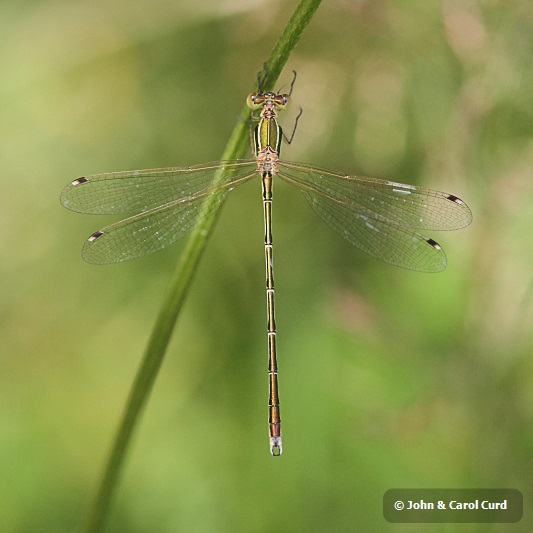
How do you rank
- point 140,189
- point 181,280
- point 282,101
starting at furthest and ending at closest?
1. point 140,189
2. point 282,101
3. point 181,280

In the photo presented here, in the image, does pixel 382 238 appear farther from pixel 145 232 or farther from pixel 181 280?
pixel 181 280

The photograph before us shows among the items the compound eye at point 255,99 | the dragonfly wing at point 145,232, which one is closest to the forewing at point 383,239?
the dragonfly wing at point 145,232

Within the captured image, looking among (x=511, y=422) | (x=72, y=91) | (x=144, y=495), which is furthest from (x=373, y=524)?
(x=72, y=91)

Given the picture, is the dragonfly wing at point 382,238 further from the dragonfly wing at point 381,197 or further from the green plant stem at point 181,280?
the green plant stem at point 181,280

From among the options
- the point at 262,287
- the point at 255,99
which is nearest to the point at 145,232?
the point at 255,99

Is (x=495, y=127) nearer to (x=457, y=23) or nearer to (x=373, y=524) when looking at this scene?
(x=457, y=23)

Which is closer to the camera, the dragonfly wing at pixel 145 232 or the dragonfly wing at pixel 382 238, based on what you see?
the dragonfly wing at pixel 145 232
